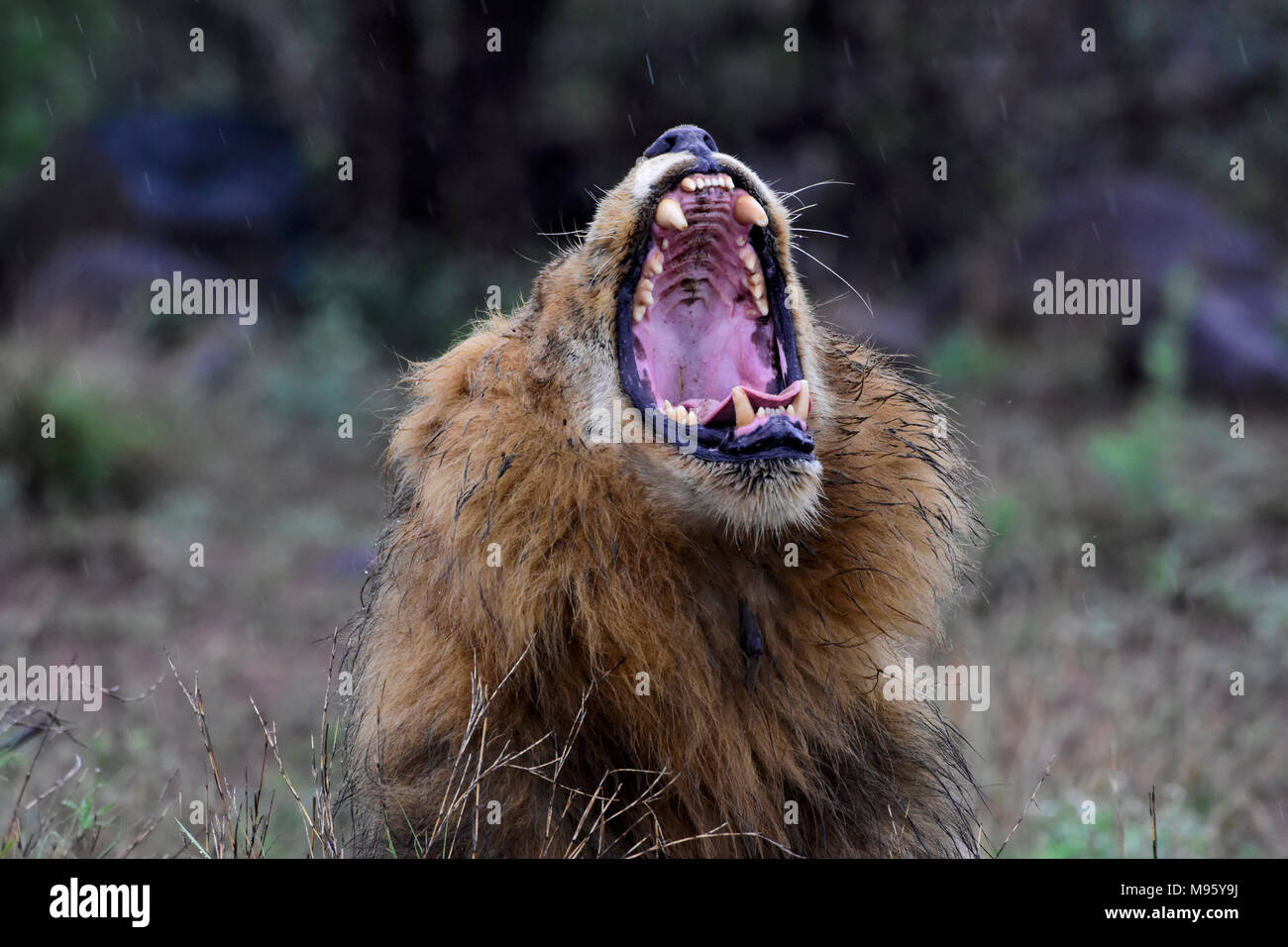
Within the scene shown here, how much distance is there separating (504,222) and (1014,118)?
571cm

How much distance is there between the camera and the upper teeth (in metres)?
3.37

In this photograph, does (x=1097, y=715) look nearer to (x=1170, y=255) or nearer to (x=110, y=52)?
(x=1170, y=255)

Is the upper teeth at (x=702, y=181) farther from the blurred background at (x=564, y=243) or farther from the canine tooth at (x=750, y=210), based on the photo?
the blurred background at (x=564, y=243)

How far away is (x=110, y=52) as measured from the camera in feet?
60.2

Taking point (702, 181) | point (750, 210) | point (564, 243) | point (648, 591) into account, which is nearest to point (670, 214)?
point (702, 181)

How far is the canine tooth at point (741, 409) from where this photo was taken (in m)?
3.22

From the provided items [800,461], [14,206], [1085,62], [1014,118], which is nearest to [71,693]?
[800,461]

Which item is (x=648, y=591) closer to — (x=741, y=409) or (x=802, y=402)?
(x=741, y=409)

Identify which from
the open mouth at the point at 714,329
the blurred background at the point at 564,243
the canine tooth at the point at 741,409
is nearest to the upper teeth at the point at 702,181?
the open mouth at the point at 714,329

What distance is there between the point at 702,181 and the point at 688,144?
119 mm

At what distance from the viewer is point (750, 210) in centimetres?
346

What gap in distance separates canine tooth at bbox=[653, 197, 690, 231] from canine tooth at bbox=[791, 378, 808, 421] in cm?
51
